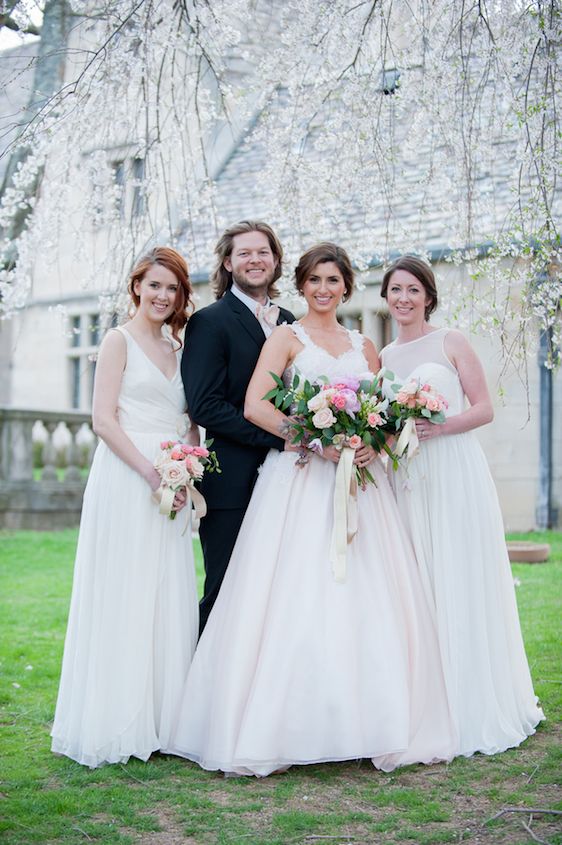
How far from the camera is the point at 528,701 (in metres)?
5.24

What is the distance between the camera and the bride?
177 inches

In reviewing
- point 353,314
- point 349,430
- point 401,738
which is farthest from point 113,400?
point 353,314

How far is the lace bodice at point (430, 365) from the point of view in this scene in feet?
17.2

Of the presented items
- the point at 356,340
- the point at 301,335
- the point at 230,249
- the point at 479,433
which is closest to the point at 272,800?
the point at 301,335

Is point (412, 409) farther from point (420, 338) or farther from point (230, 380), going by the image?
point (230, 380)

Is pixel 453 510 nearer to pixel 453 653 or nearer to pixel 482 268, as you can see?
pixel 453 653

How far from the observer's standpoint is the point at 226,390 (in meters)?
5.19

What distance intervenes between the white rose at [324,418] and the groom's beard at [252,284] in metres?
0.93

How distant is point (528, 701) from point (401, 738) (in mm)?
1059

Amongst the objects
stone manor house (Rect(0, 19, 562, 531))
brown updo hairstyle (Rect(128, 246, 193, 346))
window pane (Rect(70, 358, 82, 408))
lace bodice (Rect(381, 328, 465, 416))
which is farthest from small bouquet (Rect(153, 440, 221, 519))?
window pane (Rect(70, 358, 82, 408))

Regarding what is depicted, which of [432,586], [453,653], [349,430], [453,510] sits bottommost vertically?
[453,653]

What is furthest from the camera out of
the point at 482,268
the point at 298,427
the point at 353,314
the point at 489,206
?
the point at 353,314

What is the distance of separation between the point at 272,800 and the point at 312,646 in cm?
68

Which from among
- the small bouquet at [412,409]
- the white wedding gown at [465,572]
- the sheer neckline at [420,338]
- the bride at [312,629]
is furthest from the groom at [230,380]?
the white wedding gown at [465,572]
